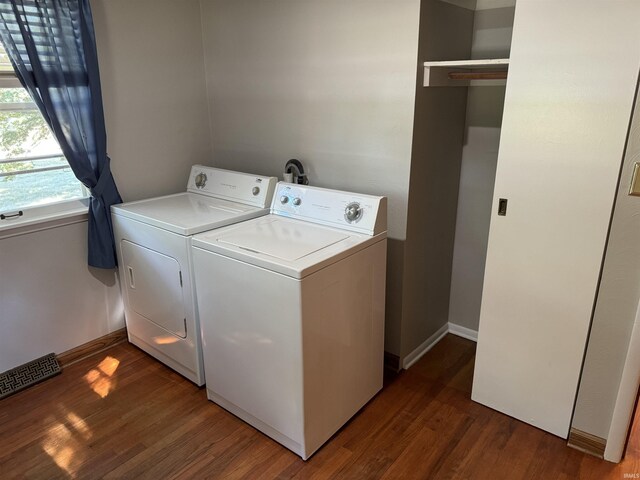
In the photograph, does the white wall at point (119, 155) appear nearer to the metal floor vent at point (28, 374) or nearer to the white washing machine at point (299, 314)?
the metal floor vent at point (28, 374)

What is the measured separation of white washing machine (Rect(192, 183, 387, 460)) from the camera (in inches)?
71.8

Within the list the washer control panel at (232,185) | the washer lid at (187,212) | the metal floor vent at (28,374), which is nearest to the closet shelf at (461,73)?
the washer control panel at (232,185)

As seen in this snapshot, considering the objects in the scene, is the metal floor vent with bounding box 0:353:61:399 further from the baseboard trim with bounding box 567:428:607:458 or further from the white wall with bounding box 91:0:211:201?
the baseboard trim with bounding box 567:428:607:458

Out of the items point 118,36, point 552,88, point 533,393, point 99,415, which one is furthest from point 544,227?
point 118,36

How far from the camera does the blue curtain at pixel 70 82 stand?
215 centimetres

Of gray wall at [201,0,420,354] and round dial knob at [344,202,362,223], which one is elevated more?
gray wall at [201,0,420,354]

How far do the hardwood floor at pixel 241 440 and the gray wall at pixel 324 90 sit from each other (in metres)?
0.46

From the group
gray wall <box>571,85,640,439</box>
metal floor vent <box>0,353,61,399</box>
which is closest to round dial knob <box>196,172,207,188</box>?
metal floor vent <box>0,353,61,399</box>

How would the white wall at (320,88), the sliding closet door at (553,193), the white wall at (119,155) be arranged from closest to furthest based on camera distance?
the sliding closet door at (553,193) < the white wall at (320,88) < the white wall at (119,155)

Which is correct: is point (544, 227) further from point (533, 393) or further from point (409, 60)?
point (409, 60)

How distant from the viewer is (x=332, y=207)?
2.23 m

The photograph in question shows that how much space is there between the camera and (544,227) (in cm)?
191

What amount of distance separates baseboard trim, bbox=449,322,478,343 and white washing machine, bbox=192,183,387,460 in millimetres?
838

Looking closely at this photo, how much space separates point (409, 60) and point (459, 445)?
1738mm
